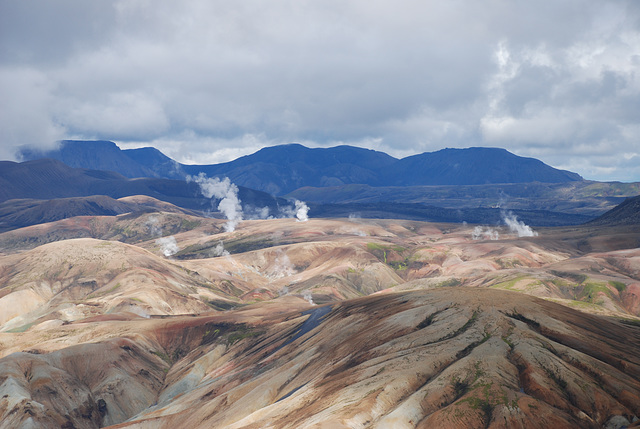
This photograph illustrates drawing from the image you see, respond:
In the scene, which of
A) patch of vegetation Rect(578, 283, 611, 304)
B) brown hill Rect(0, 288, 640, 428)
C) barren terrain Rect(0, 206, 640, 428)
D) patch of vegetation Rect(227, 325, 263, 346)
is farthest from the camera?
patch of vegetation Rect(578, 283, 611, 304)

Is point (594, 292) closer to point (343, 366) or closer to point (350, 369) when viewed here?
point (343, 366)

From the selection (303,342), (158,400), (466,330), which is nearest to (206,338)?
(158,400)

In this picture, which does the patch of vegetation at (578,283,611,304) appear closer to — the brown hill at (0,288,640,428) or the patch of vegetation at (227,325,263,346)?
the brown hill at (0,288,640,428)

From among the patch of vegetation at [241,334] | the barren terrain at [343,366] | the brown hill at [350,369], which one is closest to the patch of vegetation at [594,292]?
the barren terrain at [343,366]

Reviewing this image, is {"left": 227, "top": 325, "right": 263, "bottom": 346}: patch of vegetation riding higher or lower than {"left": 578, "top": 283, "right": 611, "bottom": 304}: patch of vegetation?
lower

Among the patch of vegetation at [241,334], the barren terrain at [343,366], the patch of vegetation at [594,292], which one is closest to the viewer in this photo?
the barren terrain at [343,366]

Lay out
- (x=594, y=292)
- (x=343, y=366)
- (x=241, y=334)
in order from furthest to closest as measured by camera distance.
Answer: (x=594, y=292) < (x=241, y=334) < (x=343, y=366)

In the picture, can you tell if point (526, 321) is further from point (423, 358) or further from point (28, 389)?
point (28, 389)

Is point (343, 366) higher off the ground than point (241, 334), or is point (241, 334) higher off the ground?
point (343, 366)

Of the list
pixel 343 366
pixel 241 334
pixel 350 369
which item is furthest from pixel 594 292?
pixel 350 369

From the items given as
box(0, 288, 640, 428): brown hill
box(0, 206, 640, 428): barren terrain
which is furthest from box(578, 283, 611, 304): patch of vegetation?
box(0, 288, 640, 428): brown hill

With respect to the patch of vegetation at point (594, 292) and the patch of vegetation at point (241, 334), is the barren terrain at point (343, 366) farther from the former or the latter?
the patch of vegetation at point (594, 292)
